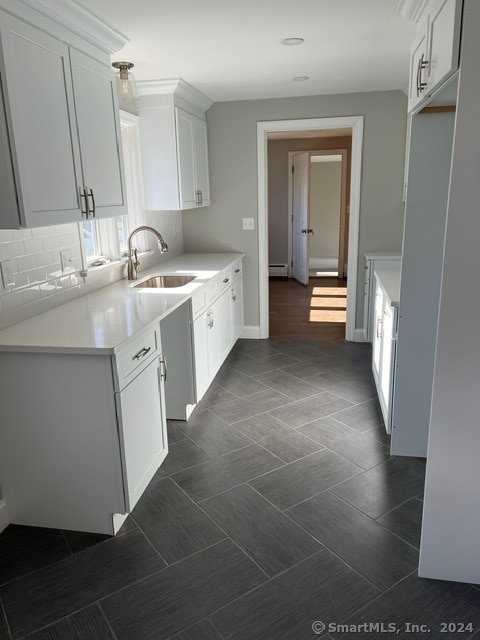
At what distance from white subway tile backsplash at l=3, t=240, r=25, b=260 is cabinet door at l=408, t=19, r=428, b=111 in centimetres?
198

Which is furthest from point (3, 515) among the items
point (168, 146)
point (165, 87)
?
point (165, 87)

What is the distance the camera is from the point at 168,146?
12.6 feet

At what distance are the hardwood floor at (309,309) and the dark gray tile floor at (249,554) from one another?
2.13 meters

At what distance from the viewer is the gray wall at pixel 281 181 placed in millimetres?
7973

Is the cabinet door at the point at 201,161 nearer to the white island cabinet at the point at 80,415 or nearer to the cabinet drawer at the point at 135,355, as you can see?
the white island cabinet at the point at 80,415

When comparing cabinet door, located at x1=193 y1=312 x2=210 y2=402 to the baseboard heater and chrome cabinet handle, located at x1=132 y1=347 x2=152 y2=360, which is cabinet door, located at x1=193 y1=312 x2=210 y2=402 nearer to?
chrome cabinet handle, located at x1=132 y1=347 x2=152 y2=360

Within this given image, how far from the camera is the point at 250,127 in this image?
4.62 meters

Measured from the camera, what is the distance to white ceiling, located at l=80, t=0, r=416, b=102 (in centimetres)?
228

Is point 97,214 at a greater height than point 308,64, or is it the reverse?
point 308,64

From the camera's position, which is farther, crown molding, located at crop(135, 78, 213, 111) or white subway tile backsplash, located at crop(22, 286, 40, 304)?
crown molding, located at crop(135, 78, 213, 111)

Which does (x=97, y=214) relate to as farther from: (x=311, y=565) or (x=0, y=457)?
(x=311, y=565)

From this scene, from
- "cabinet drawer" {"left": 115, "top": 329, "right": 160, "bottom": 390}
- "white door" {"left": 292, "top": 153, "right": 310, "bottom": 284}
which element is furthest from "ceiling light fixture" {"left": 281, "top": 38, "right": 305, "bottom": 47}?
"white door" {"left": 292, "top": 153, "right": 310, "bottom": 284}

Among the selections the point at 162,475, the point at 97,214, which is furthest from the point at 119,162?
the point at 162,475

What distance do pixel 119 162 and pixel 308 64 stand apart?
1.56m
